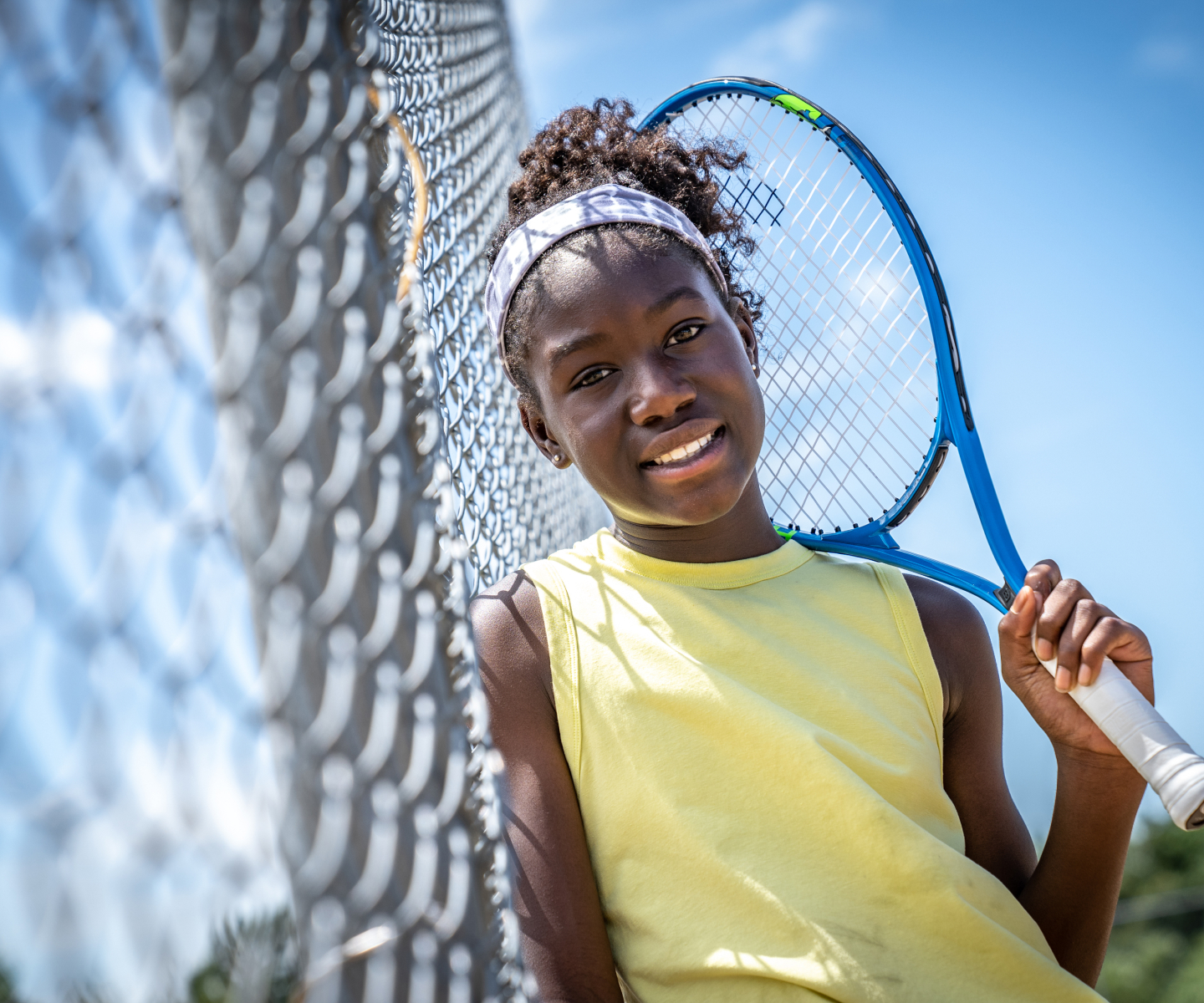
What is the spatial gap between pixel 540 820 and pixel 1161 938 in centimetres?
2370

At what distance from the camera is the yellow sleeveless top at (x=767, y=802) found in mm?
1326

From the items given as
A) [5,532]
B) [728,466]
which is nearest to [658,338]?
[728,466]

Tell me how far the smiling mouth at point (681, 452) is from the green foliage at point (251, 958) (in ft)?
3.20

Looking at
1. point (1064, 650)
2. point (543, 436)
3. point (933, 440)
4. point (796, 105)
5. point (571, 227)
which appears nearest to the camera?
point (1064, 650)

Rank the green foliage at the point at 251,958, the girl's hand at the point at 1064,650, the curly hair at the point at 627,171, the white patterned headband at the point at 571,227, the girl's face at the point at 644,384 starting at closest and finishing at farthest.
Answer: the green foliage at the point at 251,958
the girl's hand at the point at 1064,650
the girl's face at the point at 644,384
the white patterned headband at the point at 571,227
the curly hair at the point at 627,171

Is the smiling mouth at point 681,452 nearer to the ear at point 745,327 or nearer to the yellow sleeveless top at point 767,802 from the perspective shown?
the yellow sleeveless top at point 767,802

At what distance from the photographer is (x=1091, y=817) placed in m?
1.55

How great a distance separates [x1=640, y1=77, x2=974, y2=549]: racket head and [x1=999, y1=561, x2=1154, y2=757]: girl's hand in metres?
0.40

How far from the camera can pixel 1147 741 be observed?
4.47 feet

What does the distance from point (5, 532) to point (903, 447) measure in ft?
5.51

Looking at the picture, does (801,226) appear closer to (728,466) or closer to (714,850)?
(728,466)

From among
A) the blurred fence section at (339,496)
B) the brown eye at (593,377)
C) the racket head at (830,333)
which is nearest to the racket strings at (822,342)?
Answer: the racket head at (830,333)

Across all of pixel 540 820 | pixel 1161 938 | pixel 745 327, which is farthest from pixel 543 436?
pixel 1161 938

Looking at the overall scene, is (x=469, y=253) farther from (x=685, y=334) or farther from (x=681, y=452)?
(x=681, y=452)
